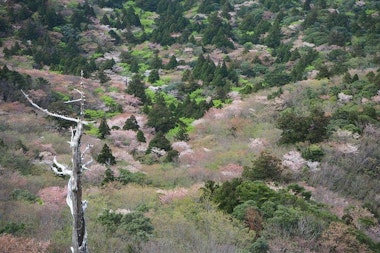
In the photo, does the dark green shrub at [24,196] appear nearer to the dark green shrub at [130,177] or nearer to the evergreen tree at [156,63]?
the dark green shrub at [130,177]

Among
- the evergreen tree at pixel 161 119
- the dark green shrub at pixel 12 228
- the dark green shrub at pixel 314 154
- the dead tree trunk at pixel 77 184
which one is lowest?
the evergreen tree at pixel 161 119

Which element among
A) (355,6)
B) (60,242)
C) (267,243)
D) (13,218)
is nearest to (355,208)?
(267,243)

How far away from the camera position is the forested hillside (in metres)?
13.1

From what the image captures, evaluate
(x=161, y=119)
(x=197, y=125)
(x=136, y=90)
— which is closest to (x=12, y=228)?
(x=161, y=119)

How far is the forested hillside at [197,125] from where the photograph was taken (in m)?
13.1

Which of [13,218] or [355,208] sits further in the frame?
[355,208]

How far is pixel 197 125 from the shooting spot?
3002 centimetres

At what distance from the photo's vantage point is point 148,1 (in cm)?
6359

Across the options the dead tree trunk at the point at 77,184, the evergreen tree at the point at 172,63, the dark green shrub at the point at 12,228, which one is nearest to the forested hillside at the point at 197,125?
the dark green shrub at the point at 12,228

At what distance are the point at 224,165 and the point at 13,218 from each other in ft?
40.1

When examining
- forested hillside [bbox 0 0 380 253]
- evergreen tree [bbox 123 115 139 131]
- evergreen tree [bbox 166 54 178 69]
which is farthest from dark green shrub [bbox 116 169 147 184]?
evergreen tree [bbox 166 54 178 69]

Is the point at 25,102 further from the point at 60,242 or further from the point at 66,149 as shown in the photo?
the point at 60,242

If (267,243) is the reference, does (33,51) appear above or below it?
below

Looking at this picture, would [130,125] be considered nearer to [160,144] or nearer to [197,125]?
[197,125]
